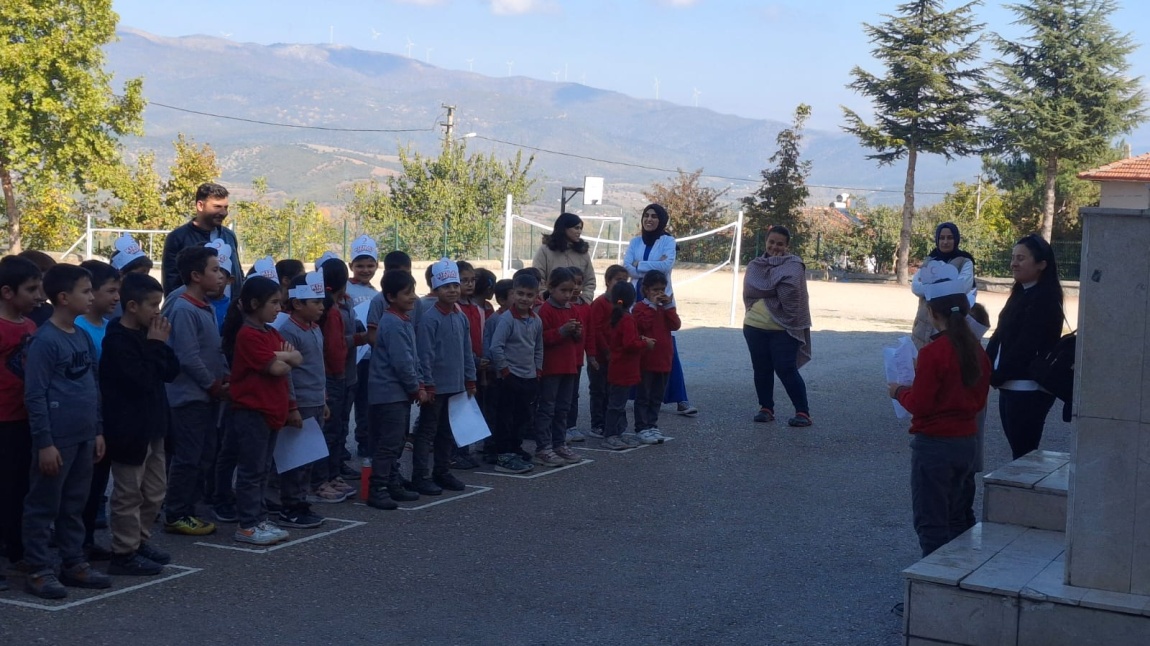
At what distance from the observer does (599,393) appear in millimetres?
10742

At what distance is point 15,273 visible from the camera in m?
5.57

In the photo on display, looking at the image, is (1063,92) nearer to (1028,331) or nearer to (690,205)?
(690,205)

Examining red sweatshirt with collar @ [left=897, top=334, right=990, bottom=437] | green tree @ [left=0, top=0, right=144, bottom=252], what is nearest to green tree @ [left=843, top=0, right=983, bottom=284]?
green tree @ [left=0, top=0, right=144, bottom=252]

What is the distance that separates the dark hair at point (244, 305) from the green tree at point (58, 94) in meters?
26.4

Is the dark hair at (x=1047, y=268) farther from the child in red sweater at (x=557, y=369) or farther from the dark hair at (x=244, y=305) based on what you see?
the dark hair at (x=244, y=305)

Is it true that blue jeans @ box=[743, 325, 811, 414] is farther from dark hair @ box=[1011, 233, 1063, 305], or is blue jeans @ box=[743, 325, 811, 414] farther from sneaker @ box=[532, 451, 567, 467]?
dark hair @ box=[1011, 233, 1063, 305]

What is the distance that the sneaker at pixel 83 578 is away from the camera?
224 inches

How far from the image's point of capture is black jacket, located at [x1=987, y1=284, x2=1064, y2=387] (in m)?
7.09

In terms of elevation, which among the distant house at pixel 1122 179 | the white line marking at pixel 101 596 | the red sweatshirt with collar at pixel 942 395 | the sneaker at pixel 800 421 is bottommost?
the white line marking at pixel 101 596

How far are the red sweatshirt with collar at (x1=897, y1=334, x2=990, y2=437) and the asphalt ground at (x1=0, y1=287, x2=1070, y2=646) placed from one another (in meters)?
1.02

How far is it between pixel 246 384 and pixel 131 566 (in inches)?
48.0

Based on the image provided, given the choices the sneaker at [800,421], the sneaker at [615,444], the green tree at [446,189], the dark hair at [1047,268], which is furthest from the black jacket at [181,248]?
the green tree at [446,189]

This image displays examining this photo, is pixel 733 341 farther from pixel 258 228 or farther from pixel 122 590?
pixel 258 228

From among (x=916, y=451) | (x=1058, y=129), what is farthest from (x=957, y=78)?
(x=916, y=451)
